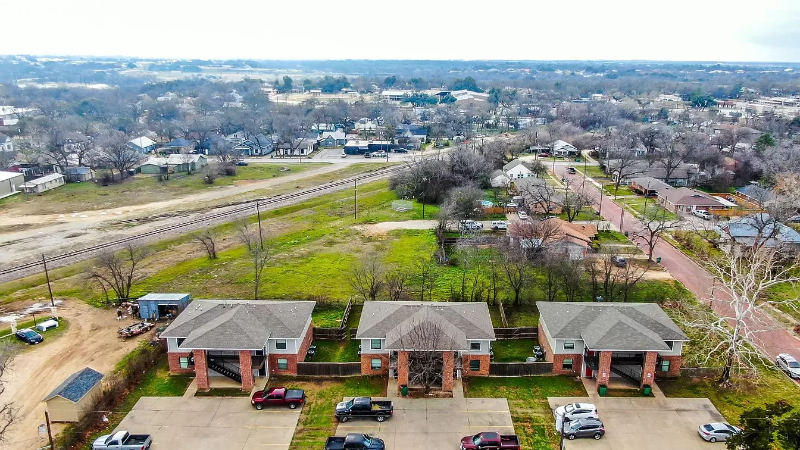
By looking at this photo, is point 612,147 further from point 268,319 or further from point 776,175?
point 268,319

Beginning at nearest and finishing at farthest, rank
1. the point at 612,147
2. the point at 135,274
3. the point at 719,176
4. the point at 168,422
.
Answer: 1. the point at 168,422
2. the point at 135,274
3. the point at 719,176
4. the point at 612,147

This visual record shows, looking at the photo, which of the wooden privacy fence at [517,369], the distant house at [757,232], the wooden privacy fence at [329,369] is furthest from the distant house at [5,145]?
the distant house at [757,232]

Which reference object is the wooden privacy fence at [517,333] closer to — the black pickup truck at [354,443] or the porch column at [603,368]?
the porch column at [603,368]

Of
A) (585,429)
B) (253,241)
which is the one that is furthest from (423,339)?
(253,241)

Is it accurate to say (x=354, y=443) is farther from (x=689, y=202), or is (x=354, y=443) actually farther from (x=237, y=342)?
(x=689, y=202)

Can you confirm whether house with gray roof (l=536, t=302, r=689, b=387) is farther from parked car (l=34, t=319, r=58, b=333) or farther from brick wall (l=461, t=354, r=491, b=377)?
parked car (l=34, t=319, r=58, b=333)

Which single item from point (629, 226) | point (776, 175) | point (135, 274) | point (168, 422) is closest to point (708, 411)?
point (168, 422)
